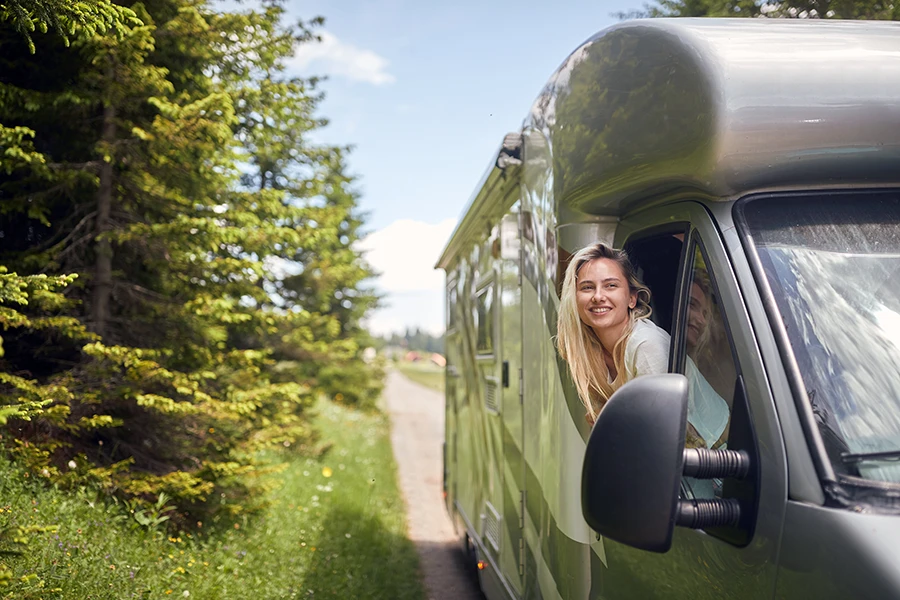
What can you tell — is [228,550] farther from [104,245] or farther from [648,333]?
[648,333]

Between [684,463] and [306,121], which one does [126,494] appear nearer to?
[684,463]

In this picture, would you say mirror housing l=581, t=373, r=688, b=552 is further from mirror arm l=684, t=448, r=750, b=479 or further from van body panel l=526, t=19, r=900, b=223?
van body panel l=526, t=19, r=900, b=223

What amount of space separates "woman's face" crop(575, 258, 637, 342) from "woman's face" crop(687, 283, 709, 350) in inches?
12.6

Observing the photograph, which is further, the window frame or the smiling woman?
the window frame

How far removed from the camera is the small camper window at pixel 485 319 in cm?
501

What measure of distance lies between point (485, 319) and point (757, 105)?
3.03m

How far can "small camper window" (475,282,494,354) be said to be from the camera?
16.4 ft

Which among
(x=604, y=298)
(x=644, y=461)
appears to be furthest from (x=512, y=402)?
(x=644, y=461)

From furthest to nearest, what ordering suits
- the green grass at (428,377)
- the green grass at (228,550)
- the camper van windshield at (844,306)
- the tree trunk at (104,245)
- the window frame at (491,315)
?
the green grass at (428,377) < the tree trunk at (104,245) < the window frame at (491,315) < the green grass at (228,550) < the camper van windshield at (844,306)

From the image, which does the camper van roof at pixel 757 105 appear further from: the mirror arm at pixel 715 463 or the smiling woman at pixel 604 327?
the mirror arm at pixel 715 463

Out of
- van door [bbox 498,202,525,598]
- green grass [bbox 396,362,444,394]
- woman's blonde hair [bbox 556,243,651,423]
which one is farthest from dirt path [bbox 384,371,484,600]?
green grass [bbox 396,362,444,394]

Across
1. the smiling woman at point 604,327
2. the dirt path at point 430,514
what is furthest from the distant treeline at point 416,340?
the smiling woman at point 604,327

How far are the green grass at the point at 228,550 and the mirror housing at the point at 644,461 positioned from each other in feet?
9.37

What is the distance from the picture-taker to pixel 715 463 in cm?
215
